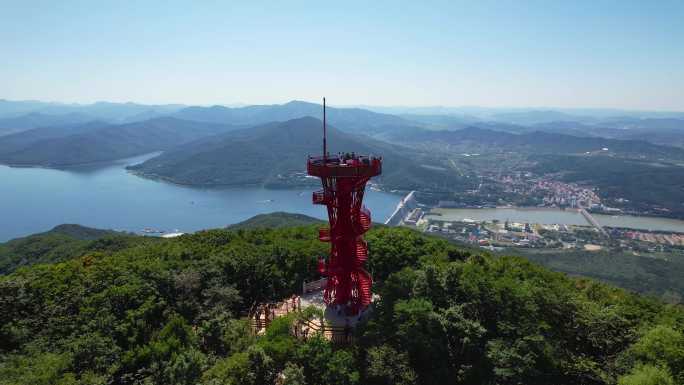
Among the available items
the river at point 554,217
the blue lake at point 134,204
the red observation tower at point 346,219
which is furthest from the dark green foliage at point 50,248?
the river at point 554,217

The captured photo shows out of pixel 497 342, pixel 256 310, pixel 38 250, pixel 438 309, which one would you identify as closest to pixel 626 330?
pixel 497 342

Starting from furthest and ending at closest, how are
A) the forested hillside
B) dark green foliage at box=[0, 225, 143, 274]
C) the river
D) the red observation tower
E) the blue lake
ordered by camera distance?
the river, the blue lake, dark green foliage at box=[0, 225, 143, 274], the red observation tower, the forested hillside

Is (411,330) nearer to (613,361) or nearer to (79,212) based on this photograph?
(613,361)

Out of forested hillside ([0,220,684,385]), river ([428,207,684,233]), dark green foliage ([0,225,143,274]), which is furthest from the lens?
river ([428,207,684,233])

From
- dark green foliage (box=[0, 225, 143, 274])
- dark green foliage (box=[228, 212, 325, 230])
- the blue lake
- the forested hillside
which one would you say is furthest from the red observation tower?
the blue lake

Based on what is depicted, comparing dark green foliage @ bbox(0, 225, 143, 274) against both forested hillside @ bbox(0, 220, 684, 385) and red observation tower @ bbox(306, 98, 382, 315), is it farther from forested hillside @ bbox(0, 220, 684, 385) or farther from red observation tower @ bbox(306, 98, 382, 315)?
red observation tower @ bbox(306, 98, 382, 315)

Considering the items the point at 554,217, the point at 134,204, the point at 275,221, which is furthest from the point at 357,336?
the point at 134,204
